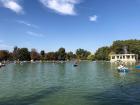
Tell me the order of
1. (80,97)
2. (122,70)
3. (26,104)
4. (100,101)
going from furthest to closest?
(122,70) → (80,97) → (100,101) → (26,104)

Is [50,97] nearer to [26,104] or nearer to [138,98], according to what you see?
[26,104]

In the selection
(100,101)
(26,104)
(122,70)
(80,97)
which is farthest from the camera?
(122,70)

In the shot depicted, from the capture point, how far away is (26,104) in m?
29.6

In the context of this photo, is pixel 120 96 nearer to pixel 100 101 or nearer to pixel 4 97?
pixel 100 101

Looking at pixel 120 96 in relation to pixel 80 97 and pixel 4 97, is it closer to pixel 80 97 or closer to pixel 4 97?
pixel 80 97

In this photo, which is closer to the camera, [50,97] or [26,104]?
[26,104]

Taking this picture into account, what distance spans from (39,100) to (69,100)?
370 cm

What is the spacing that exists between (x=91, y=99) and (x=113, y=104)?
147 inches

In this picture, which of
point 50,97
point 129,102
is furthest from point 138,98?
point 50,97

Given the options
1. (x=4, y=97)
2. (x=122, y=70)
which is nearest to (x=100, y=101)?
(x=4, y=97)

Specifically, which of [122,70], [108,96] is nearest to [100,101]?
[108,96]

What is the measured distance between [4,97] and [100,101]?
12580 millimetres

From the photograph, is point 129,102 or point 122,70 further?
point 122,70

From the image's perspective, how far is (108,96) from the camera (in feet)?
115
